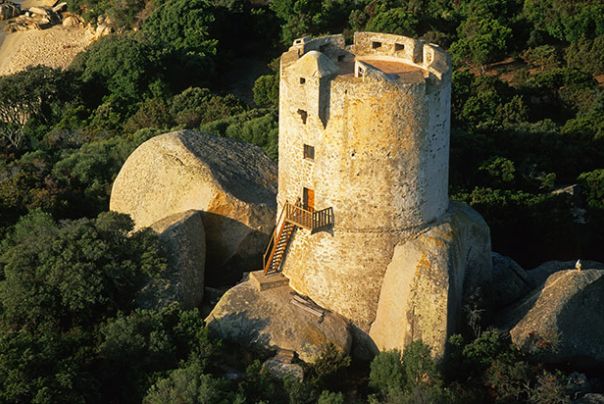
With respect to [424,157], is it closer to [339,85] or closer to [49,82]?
[339,85]

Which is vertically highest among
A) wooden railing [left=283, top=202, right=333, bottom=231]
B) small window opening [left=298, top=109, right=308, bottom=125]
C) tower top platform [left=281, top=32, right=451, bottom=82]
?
tower top platform [left=281, top=32, right=451, bottom=82]

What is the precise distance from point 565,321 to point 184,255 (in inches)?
376

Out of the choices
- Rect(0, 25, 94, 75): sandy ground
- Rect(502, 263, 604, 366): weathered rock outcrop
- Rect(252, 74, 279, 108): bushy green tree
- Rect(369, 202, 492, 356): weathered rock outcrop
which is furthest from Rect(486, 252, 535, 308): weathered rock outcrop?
Rect(0, 25, 94, 75): sandy ground

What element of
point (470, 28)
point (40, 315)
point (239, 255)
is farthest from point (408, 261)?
point (470, 28)

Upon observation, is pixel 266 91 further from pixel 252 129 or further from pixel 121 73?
pixel 252 129

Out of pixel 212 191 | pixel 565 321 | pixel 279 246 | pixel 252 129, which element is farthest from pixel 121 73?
pixel 565 321

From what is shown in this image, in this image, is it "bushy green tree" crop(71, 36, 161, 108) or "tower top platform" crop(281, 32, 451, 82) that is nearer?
"tower top platform" crop(281, 32, 451, 82)

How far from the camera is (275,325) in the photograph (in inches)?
878

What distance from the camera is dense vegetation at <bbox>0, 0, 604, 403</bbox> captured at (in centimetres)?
2033

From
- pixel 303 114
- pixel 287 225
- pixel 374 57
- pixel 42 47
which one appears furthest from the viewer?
pixel 42 47

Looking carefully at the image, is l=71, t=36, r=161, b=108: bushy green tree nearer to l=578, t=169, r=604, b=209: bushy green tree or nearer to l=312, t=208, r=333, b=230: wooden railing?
l=578, t=169, r=604, b=209: bushy green tree

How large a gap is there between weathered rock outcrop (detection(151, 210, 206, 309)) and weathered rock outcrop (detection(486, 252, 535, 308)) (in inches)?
295

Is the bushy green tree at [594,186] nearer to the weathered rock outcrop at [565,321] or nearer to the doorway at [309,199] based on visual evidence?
the weathered rock outcrop at [565,321]

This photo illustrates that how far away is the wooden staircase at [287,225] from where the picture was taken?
2219 cm
